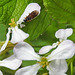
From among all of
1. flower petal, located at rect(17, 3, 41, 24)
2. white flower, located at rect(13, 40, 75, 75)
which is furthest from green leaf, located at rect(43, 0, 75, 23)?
white flower, located at rect(13, 40, 75, 75)

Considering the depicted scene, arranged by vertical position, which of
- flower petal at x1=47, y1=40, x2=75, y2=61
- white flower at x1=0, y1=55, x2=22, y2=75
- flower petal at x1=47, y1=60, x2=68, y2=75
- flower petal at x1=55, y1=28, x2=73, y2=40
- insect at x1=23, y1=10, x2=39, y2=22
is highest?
insect at x1=23, y1=10, x2=39, y2=22

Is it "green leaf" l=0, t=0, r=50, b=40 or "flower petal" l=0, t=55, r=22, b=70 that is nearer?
"flower petal" l=0, t=55, r=22, b=70

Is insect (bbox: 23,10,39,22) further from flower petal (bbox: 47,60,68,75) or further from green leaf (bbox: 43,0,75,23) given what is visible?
flower petal (bbox: 47,60,68,75)

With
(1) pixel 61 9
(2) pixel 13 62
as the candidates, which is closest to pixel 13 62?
(2) pixel 13 62

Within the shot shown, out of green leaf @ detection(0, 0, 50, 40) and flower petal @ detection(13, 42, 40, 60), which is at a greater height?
green leaf @ detection(0, 0, 50, 40)

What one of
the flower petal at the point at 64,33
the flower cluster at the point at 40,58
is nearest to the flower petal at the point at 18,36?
the flower cluster at the point at 40,58

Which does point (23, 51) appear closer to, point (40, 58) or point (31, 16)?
point (40, 58)
